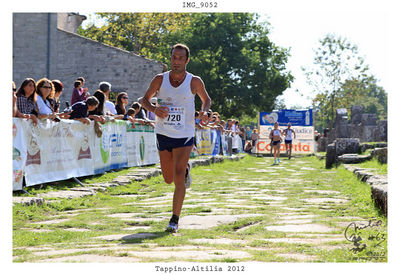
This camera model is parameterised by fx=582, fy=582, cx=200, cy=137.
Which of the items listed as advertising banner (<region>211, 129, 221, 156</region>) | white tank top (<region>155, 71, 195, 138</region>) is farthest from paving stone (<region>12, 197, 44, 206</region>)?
advertising banner (<region>211, 129, 221, 156</region>)

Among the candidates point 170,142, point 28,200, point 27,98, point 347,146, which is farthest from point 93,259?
point 347,146

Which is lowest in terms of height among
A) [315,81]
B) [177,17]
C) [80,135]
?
[80,135]

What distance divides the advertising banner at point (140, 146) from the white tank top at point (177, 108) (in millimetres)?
7348

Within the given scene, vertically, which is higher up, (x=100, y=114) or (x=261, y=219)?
(x=100, y=114)

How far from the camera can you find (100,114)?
1136cm

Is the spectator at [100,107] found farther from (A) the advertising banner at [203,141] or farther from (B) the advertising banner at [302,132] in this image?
(B) the advertising banner at [302,132]

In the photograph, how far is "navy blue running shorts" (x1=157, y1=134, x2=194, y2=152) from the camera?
19.7ft

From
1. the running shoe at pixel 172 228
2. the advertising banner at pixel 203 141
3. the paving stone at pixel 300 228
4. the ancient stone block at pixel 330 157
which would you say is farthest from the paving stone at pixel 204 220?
the advertising banner at pixel 203 141

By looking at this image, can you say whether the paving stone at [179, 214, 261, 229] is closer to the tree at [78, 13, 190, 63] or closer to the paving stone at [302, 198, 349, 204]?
the paving stone at [302, 198, 349, 204]

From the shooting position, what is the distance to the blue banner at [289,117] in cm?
3262

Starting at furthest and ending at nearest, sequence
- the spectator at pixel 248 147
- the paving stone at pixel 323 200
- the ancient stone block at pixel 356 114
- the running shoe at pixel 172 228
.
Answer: the spectator at pixel 248 147
the ancient stone block at pixel 356 114
the paving stone at pixel 323 200
the running shoe at pixel 172 228
